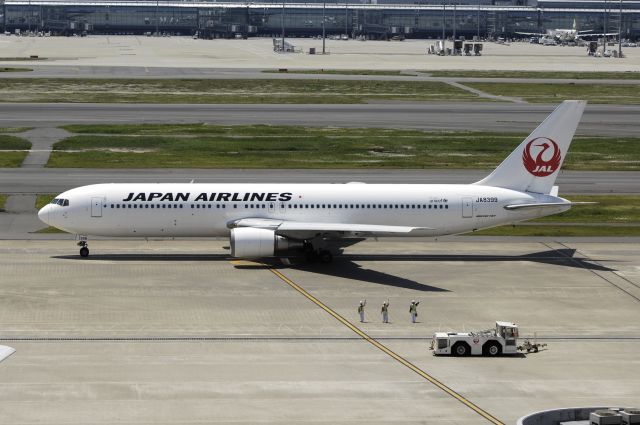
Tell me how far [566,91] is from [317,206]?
107 meters

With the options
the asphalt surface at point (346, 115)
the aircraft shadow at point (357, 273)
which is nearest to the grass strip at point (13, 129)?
the asphalt surface at point (346, 115)

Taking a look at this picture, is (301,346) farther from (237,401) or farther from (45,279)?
(45,279)

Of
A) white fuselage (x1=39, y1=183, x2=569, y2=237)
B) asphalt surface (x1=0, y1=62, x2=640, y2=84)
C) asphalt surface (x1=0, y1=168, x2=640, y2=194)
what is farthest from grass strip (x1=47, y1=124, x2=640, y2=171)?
asphalt surface (x1=0, y1=62, x2=640, y2=84)

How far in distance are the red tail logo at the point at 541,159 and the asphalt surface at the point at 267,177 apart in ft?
71.8

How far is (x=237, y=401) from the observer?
135 ft

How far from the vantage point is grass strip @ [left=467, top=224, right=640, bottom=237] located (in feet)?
256

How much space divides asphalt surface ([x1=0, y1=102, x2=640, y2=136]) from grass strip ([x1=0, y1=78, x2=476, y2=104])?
7235mm

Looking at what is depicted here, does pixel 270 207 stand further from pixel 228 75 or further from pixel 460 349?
pixel 228 75

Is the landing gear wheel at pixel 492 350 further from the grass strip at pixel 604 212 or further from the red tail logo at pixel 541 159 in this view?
the grass strip at pixel 604 212

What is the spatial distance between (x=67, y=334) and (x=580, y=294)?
27.5 metres

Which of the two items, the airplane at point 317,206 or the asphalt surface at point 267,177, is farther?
the asphalt surface at point 267,177

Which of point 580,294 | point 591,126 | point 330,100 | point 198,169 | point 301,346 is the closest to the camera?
point 301,346

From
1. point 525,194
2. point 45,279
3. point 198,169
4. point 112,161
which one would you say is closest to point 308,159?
point 198,169

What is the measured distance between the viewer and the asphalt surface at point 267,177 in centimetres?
9206
